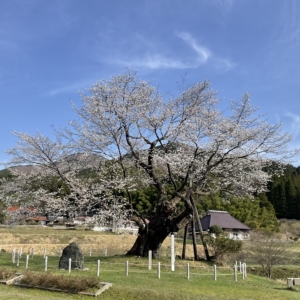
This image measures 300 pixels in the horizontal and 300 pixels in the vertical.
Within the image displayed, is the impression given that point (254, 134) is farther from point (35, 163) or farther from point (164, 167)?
point (35, 163)

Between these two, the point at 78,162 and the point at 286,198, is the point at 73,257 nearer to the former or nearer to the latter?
the point at 78,162

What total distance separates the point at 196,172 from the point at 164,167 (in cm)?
201

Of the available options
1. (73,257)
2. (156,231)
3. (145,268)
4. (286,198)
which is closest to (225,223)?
(286,198)

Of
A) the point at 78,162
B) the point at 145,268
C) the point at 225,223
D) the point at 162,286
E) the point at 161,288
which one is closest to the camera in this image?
the point at 161,288

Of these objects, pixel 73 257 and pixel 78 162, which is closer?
pixel 73 257

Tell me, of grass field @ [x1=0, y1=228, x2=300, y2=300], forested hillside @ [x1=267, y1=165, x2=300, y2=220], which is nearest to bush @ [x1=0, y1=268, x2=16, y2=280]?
grass field @ [x1=0, y1=228, x2=300, y2=300]

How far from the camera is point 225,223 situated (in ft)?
145

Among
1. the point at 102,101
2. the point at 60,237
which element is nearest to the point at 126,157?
the point at 102,101

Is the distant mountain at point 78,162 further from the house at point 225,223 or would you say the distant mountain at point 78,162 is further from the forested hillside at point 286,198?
the forested hillside at point 286,198


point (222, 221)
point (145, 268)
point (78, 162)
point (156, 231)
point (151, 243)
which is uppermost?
point (78, 162)

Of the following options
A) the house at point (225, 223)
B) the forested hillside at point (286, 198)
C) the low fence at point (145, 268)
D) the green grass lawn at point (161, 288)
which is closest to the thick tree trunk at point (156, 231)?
the low fence at point (145, 268)

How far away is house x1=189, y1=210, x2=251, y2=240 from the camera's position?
43.7m

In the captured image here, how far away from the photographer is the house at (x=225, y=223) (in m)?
43.7

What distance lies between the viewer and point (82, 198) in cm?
1609
